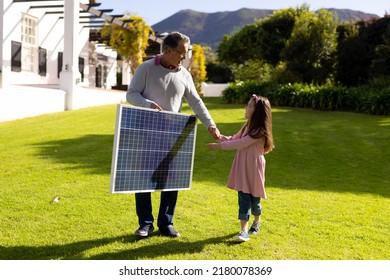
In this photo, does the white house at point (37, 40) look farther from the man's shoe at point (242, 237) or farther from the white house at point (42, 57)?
the man's shoe at point (242, 237)

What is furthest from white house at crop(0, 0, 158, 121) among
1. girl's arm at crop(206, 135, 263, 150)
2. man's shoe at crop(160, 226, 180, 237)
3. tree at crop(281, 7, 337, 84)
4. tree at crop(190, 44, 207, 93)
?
girl's arm at crop(206, 135, 263, 150)

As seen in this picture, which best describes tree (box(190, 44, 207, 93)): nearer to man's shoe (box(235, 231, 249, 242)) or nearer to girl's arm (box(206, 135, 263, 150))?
girl's arm (box(206, 135, 263, 150))

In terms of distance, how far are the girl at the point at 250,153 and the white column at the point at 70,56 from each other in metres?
13.0

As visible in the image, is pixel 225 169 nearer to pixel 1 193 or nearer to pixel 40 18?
pixel 1 193

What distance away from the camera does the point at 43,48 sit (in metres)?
18.8

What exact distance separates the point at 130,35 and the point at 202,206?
1795 cm

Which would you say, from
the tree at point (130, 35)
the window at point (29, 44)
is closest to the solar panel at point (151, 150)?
the window at point (29, 44)

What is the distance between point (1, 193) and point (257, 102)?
3.54 metres

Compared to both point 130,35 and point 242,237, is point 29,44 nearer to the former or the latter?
point 130,35

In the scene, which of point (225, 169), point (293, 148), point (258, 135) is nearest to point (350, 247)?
Result: point (258, 135)

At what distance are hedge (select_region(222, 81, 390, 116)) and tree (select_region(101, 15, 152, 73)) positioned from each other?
5148mm

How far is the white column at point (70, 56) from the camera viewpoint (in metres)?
16.2

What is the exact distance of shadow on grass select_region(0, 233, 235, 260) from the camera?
12.4ft

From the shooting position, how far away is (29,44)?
706 inches
